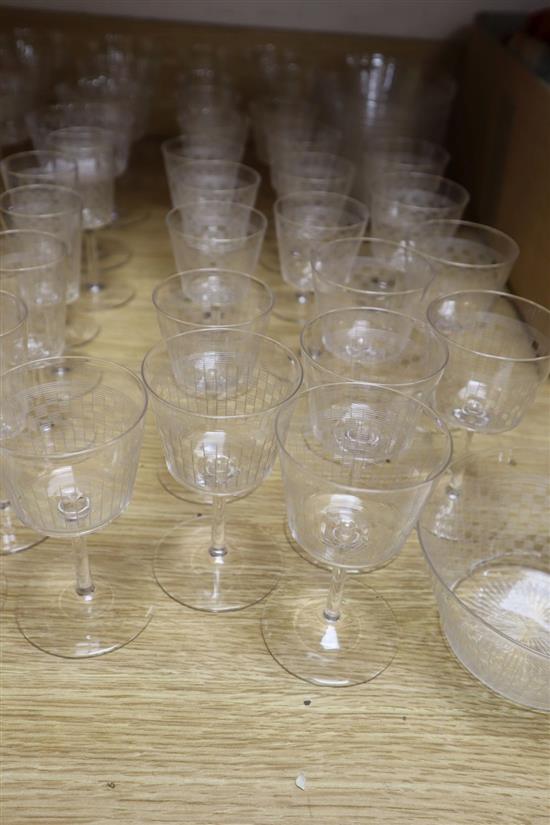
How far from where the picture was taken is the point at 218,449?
1.78ft

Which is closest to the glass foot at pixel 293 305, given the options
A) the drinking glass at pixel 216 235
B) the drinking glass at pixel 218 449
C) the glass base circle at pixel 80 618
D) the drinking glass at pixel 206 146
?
the drinking glass at pixel 216 235

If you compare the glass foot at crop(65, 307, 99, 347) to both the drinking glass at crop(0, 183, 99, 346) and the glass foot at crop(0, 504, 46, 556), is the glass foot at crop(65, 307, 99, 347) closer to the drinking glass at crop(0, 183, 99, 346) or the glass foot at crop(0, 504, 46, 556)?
the drinking glass at crop(0, 183, 99, 346)

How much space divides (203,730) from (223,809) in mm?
54

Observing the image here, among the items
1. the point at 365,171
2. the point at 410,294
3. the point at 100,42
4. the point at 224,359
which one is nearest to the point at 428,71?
the point at 365,171

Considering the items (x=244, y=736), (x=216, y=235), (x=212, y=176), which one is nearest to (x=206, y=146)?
(x=212, y=176)

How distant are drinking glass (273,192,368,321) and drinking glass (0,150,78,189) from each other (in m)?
0.24

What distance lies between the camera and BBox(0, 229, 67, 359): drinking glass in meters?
0.71

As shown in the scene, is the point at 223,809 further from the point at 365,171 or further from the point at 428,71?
the point at 428,71

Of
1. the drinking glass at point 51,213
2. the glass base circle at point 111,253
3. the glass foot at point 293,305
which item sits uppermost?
the drinking glass at point 51,213

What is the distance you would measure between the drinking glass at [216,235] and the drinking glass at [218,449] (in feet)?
0.68

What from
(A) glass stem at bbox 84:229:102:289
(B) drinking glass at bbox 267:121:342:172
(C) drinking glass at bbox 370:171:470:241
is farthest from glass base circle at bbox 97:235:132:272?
(C) drinking glass at bbox 370:171:470:241

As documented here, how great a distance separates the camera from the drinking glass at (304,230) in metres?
0.84

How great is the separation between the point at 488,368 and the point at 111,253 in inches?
23.8

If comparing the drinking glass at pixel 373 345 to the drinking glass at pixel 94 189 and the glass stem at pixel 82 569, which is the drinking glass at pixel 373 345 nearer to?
the glass stem at pixel 82 569
